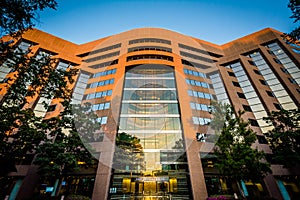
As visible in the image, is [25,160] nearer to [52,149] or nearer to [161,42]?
[52,149]

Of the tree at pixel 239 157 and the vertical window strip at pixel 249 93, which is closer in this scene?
the tree at pixel 239 157

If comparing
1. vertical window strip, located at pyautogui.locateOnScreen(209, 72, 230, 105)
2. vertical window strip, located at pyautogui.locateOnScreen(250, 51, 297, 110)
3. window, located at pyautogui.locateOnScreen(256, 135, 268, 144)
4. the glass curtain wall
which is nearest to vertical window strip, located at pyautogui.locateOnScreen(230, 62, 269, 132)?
window, located at pyautogui.locateOnScreen(256, 135, 268, 144)

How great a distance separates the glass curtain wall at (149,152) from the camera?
61.2 feet

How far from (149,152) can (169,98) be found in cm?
932

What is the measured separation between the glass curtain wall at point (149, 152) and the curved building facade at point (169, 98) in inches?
4.8

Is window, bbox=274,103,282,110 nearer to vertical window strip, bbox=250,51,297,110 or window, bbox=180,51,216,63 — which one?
vertical window strip, bbox=250,51,297,110

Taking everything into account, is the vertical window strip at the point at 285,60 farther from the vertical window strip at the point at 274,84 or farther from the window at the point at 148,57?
the window at the point at 148,57

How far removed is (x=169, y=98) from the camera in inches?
979

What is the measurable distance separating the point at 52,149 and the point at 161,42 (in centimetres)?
2954

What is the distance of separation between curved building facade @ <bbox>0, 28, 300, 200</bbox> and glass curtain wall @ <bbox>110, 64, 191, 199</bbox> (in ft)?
0.40

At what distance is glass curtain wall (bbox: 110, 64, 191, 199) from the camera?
18.6 metres

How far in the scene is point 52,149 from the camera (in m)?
14.0

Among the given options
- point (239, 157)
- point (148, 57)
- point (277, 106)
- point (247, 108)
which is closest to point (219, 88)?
point (247, 108)

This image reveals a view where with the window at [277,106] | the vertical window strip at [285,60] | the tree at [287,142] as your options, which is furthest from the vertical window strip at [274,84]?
the tree at [287,142]
